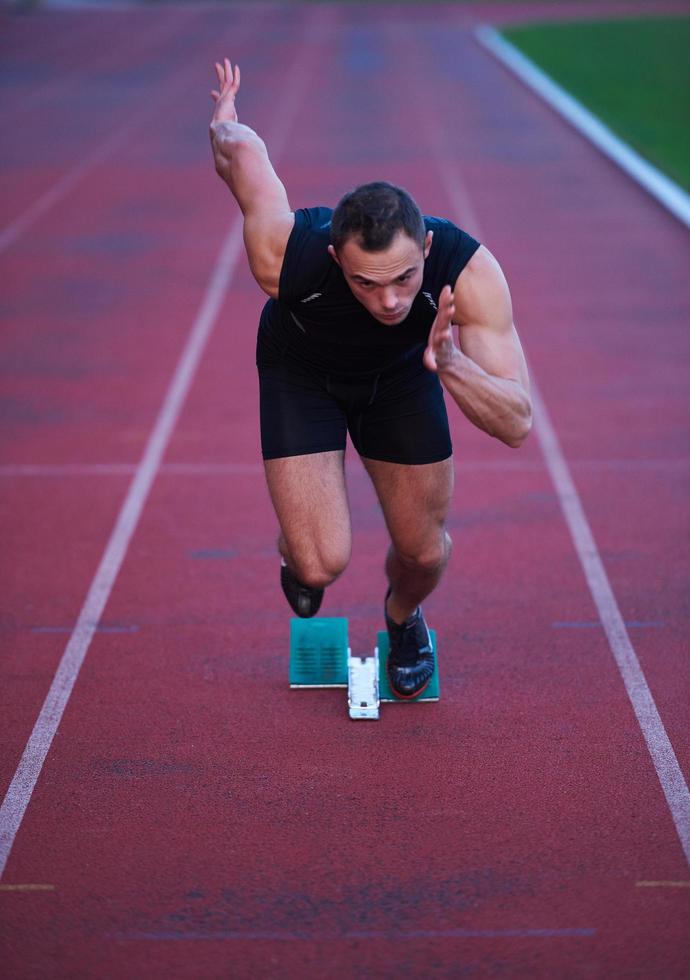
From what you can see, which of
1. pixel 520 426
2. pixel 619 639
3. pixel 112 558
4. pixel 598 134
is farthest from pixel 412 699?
pixel 598 134

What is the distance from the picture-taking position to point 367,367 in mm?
3932

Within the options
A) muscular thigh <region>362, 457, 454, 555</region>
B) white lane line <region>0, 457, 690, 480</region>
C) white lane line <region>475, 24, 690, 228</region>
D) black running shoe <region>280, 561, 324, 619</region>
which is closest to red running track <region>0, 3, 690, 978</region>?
white lane line <region>0, 457, 690, 480</region>

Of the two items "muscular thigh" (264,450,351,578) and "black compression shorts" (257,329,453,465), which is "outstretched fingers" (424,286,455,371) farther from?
"muscular thigh" (264,450,351,578)

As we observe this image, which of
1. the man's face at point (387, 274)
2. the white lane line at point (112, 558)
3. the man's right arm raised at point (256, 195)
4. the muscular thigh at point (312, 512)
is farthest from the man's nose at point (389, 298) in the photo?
the white lane line at point (112, 558)

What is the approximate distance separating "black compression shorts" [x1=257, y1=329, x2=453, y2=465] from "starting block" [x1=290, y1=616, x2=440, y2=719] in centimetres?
74

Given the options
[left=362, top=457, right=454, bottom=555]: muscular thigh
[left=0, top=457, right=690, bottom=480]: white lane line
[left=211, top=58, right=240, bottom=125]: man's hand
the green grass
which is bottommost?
the green grass

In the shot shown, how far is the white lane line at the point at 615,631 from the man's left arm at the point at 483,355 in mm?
1176

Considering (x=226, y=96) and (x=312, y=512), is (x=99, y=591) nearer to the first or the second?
(x=312, y=512)

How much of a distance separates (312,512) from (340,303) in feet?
2.25

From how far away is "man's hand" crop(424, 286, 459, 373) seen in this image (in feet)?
10.5

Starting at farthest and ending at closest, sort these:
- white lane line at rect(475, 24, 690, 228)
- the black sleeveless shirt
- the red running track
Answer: white lane line at rect(475, 24, 690, 228) < the black sleeveless shirt < the red running track

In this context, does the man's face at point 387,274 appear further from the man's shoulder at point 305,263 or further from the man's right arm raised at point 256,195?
the man's right arm raised at point 256,195

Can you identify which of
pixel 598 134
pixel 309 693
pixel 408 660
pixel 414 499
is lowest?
pixel 598 134

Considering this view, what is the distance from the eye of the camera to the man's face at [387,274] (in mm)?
3311
